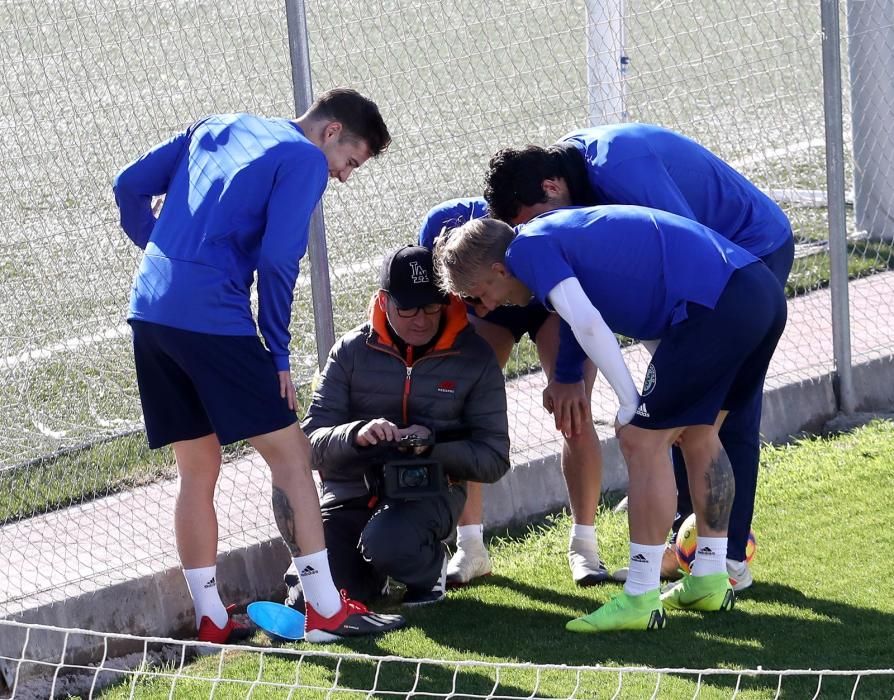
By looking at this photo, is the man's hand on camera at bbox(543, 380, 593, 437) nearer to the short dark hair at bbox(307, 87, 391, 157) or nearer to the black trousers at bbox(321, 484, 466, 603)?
the black trousers at bbox(321, 484, 466, 603)

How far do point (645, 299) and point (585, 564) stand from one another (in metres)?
1.17

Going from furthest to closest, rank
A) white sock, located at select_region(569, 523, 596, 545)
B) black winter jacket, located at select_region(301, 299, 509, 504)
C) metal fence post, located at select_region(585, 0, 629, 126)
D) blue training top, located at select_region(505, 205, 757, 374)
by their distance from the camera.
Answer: metal fence post, located at select_region(585, 0, 629, 126) < white sock, located at select_region(569, 523, 596, 545) < black winter jacket, located at select_region(301, 299, 509, 504) < blue training top, located at select_region(505, 205, 757, 374)

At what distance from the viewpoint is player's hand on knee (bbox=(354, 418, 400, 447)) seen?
14.4 feet

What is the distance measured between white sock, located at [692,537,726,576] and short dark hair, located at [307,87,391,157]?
1674 mm

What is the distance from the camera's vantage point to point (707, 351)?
4.06 m

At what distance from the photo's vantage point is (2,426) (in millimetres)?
5430

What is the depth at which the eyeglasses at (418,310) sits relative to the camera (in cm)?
451

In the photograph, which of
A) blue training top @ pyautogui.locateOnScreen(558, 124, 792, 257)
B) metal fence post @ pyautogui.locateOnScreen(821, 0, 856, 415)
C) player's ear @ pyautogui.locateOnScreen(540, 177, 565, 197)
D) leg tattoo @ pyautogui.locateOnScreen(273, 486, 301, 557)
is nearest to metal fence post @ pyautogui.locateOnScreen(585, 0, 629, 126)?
metal fence post @ pyautogui.locateOnScreen(821, 0, 856, 415)

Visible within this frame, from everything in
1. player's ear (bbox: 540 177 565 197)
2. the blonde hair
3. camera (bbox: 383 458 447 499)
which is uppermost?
player's ear (bbox: 540 177 565 197)

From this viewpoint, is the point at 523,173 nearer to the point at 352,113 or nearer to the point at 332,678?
the point at 352,113

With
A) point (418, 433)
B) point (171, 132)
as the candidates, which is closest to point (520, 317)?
point (418, 433)

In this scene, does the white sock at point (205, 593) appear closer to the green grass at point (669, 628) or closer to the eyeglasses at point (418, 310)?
the green grass at point (669, 628)

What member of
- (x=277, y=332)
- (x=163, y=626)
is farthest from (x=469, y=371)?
(x=163, y=626)

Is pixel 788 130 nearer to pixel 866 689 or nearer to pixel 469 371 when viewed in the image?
pixel 469 371
